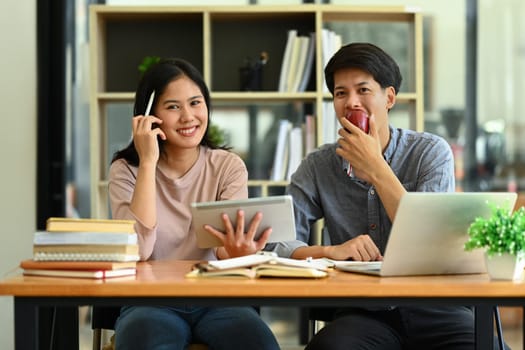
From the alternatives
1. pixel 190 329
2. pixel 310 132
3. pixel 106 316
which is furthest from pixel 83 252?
pixel 310 132

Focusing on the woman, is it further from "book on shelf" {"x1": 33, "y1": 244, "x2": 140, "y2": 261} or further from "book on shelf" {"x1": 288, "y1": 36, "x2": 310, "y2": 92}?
"book on shelf" {"x1": 288, "y1": 36, "x2": 310, "y2": 92}

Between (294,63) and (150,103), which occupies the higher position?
(294,63)

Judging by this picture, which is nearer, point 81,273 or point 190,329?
point 81,273

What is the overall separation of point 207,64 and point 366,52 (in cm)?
176

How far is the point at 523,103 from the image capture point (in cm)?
611

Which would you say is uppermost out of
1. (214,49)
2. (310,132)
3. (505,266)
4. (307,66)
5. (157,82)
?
(214,49)

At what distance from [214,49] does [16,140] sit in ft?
3.54

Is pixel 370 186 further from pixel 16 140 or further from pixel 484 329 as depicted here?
pixel 16 140

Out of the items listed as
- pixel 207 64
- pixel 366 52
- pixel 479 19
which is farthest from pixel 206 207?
pixel 479 19

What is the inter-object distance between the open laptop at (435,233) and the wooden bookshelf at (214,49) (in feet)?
7.40

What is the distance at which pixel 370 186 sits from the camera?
2711 mm

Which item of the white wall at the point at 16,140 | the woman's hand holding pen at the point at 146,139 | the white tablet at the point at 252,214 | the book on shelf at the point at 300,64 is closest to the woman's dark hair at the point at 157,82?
the woman's hand holding pen at the point at 146,139

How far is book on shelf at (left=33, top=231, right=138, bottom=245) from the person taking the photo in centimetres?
203

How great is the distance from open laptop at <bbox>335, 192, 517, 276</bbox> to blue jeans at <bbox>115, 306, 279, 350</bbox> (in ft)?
1.40
